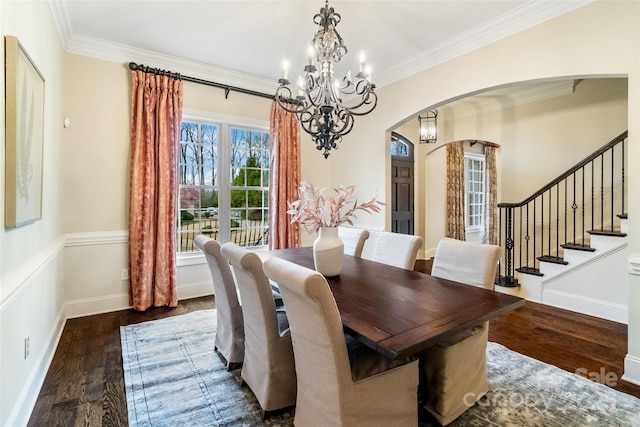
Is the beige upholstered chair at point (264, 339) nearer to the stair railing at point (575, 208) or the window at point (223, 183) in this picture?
the window at point (223, 183)

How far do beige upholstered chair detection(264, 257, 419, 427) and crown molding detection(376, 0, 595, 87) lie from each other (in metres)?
3.00

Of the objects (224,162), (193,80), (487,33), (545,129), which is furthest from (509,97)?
(193,80)

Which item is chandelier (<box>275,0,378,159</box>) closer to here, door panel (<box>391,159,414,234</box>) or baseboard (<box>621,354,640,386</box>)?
baseboard (<box>621,354,640,386</box>)

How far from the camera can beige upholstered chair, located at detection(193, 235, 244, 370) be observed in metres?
2.12

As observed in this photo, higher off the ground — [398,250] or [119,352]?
[398,250]

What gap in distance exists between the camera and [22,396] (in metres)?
1.72

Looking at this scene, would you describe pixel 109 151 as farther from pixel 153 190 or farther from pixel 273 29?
pixel 273 29

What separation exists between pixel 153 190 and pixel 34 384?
2.06 meters

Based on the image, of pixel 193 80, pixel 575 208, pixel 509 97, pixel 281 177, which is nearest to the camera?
pixel 193 80

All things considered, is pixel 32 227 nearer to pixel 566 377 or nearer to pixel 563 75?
pixel 566 377

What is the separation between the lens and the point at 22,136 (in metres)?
1.66

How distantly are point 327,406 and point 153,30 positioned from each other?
359 centimetres

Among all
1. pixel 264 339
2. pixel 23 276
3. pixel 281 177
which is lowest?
pixel 264 339

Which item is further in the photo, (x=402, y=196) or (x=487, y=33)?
(x=402, y=196)
